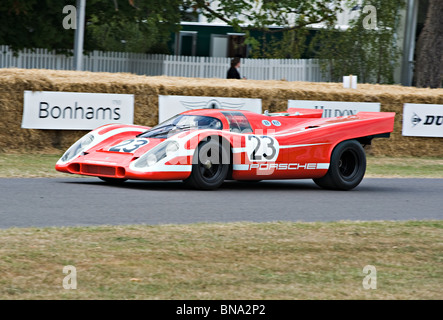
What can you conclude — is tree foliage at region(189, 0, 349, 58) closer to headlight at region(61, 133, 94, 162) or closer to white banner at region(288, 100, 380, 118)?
white banner at region(288, 100, 380, 118)

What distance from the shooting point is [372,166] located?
47.0 feet

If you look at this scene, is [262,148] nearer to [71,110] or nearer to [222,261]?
[222,261]

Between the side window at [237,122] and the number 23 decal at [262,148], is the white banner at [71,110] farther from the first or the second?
the number 23 decal at [262,148]

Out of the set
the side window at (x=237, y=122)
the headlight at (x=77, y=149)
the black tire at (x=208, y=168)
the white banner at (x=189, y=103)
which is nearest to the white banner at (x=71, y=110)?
the white banner at (x=189, y=103)

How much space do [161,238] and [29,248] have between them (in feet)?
3.59

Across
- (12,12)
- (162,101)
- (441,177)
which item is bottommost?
(441,177)

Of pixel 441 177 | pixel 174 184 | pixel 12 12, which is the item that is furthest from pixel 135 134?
pixel 12 12

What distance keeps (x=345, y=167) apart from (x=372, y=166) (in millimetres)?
3632

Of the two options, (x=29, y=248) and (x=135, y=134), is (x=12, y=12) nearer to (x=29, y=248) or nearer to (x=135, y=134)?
(x=135, y=134)

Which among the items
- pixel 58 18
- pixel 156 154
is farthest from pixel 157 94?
pixel 58 18

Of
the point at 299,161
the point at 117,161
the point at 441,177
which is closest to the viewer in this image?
the point at 117,161

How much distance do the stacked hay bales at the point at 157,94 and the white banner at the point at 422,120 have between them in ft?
0.35
